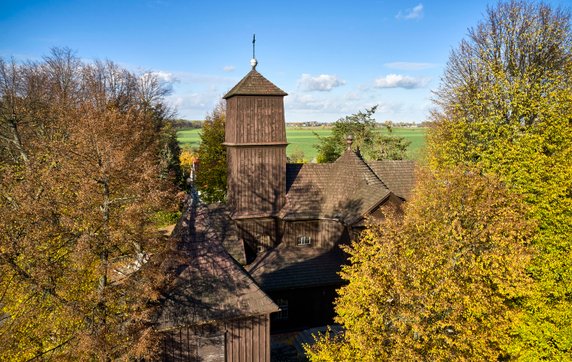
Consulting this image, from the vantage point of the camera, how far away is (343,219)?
778 inches

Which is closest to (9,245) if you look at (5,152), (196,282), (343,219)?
(196,282)

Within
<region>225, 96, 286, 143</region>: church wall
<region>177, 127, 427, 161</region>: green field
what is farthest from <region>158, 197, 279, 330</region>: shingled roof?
<region>177, 127, 427, 161</region>: green field

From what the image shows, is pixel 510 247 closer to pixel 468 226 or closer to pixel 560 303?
pixel 468 226

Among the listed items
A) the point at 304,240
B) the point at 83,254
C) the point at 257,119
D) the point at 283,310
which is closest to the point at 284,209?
the point at 304,240

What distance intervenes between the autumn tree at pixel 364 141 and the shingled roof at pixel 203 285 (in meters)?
36.8

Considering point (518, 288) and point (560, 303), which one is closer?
point (518, 288)

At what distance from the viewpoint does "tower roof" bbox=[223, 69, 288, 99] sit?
19.5m

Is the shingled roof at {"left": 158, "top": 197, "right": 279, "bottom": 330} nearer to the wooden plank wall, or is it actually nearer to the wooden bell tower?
the wooden plank wall

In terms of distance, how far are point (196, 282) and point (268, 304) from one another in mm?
2729

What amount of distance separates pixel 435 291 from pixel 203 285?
7.56 meters

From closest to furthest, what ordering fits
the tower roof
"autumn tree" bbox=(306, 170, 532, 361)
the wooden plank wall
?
"autumn tree" bbox=(306, 170, 532, 361)
the wooden plank wall
the tower roof

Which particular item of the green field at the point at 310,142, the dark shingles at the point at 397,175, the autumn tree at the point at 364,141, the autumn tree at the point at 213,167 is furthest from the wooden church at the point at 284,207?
the autumn tree at the point at 364,141

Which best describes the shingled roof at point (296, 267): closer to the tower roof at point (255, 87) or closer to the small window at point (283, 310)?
the small window at point (283, 310)

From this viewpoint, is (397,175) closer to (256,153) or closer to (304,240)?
(304,240)
